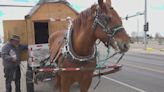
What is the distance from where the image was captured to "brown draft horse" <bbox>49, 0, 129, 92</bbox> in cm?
550

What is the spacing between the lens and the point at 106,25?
5656mm

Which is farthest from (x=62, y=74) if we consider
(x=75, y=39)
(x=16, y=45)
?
(x=16, y=45)

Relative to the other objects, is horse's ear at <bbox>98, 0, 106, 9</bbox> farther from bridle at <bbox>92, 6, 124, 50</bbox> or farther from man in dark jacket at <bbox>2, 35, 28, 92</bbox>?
man in dark jacket at <bbox>2, 35, 28, 92</bbox>

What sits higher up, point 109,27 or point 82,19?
point 82,19

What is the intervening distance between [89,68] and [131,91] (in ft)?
16.4

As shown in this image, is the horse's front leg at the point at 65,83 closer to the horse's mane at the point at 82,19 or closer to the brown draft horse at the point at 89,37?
the brown draft horse at the point at 89,37

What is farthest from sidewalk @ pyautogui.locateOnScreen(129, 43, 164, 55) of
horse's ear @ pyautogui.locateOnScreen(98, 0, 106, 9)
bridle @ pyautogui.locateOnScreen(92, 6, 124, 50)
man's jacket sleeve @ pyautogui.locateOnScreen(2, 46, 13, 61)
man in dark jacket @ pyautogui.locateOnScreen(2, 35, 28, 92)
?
horse's ear @ pyautogui.locateOnScreen(98, 0, 106, 9)

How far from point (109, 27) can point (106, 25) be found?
0.23 feet

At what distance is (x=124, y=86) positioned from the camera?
40.1 feet

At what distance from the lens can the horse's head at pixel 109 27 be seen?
5379mm

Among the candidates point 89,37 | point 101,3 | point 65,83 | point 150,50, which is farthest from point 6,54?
point 150,50

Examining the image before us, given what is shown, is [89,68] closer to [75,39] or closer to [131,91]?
[75,39]

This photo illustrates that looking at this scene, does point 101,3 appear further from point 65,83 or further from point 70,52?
point 65,83

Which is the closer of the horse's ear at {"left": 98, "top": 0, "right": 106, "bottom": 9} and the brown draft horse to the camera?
the brown draft horse
